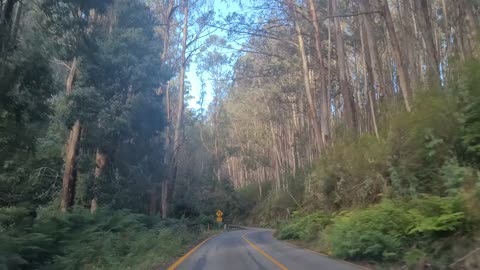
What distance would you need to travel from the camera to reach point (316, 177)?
26562 mm

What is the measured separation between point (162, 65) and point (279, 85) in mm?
14488

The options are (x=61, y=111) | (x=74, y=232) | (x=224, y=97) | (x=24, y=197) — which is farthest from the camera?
(x=224, y=97)

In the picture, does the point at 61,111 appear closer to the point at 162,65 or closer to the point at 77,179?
the point at 77,179

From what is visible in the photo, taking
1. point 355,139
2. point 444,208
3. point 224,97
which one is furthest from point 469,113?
point 224,97

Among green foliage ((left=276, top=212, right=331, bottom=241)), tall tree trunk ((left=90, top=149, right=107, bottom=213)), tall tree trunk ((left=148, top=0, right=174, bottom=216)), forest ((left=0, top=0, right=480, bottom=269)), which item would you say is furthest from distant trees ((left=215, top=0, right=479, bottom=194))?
tall tree trunk ((left=90, top=149, right=107, bottom=213))

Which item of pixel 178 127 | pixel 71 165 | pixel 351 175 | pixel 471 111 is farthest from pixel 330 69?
pixel 471 111

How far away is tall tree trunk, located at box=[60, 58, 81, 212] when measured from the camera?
2514 cm

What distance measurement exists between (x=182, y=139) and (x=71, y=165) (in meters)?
20.9

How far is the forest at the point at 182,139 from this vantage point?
1267 cm

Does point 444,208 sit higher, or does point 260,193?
point 260,193

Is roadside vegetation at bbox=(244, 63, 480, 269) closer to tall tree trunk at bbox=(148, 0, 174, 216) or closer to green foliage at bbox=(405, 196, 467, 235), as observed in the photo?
green foliage at bbox=(405, 196, 467, 235)

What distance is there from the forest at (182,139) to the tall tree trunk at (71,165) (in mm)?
81

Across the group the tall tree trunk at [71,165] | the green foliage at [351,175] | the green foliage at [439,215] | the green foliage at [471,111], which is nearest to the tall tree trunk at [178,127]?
the tall tree trunk at [71,165]

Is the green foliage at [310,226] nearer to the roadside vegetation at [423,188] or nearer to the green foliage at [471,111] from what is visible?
the roadside vegetation at [423,188]
